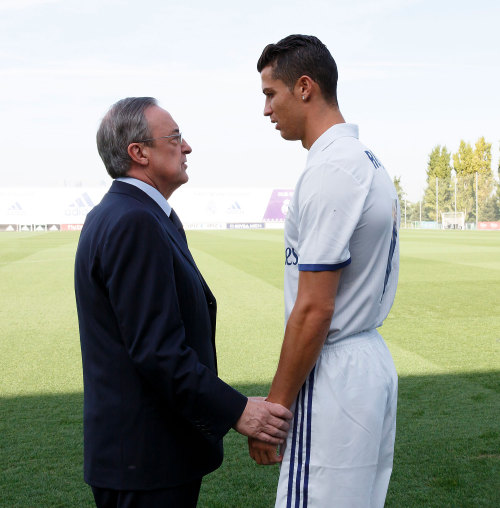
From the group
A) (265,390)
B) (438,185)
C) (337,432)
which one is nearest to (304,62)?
(337,432)

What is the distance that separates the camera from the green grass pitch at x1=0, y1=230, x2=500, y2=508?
3920 mm

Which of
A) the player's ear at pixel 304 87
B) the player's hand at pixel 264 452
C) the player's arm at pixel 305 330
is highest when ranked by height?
the player's ear at pixel 304 87

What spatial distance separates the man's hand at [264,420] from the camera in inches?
78.1

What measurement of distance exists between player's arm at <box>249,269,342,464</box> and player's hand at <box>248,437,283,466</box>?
155 mm

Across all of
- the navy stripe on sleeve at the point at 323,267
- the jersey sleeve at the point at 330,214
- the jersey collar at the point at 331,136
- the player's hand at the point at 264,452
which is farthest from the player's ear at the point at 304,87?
the player's hand at the point at 264,452

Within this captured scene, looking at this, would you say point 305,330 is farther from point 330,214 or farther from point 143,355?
point 143,355

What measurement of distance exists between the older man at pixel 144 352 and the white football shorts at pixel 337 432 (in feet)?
0.28

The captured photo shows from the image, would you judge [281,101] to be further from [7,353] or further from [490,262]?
[490,262]

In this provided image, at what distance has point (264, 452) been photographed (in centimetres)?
205

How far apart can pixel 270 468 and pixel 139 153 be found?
277cm

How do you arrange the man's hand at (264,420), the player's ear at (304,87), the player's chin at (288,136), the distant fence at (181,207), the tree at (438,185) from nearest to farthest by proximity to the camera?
the man's hand at (264,420)
the player's ear at (304,87)
the player's chin at (288,136)
the distant fence at (181,207)
the tree at (438,185)

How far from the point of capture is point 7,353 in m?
7.84

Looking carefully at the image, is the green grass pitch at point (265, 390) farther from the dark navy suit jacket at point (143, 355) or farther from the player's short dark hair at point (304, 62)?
the player's short dark hair at point (304, 62)

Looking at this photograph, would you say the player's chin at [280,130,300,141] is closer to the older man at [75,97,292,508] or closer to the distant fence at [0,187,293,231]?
the older man at [75,97,292,508]
